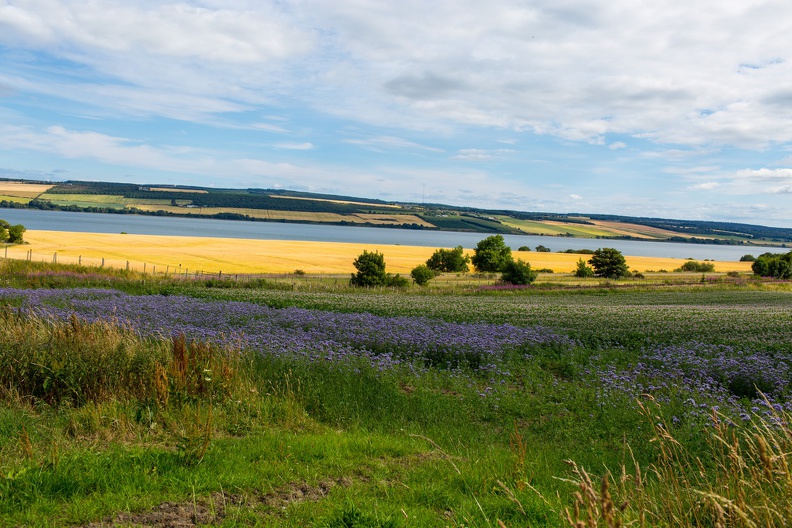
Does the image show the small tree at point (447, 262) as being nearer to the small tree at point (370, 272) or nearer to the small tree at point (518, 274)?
the small tree at point (518, 274)

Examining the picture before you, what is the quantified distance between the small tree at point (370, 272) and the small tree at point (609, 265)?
35.2 metres

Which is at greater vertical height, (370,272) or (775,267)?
(775,267)

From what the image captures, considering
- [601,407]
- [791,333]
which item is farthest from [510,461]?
[791,333]

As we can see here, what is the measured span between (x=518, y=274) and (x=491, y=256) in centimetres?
2106

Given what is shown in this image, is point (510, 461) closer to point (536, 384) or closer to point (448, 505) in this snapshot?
point (448, 505)

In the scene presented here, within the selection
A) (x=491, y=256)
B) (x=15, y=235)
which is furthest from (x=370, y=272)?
(x=15, y=235)

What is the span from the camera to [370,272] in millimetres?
47125

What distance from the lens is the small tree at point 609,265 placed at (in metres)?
70.4

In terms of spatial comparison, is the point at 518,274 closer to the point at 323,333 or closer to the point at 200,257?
the point at 200,257

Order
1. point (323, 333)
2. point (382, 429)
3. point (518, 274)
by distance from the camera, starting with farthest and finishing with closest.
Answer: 1. point (518, 274)
2. point (323, 333)
3. point (382, 429)

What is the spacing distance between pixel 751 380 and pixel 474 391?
5310mm

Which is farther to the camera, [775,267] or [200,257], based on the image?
[775,267]

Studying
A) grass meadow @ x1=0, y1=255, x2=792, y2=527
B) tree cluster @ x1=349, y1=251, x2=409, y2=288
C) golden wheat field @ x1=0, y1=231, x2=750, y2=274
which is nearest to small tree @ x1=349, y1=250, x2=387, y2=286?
tree cluster @ x1=349, y1=251, x2=409, y2=288

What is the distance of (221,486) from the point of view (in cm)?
507
